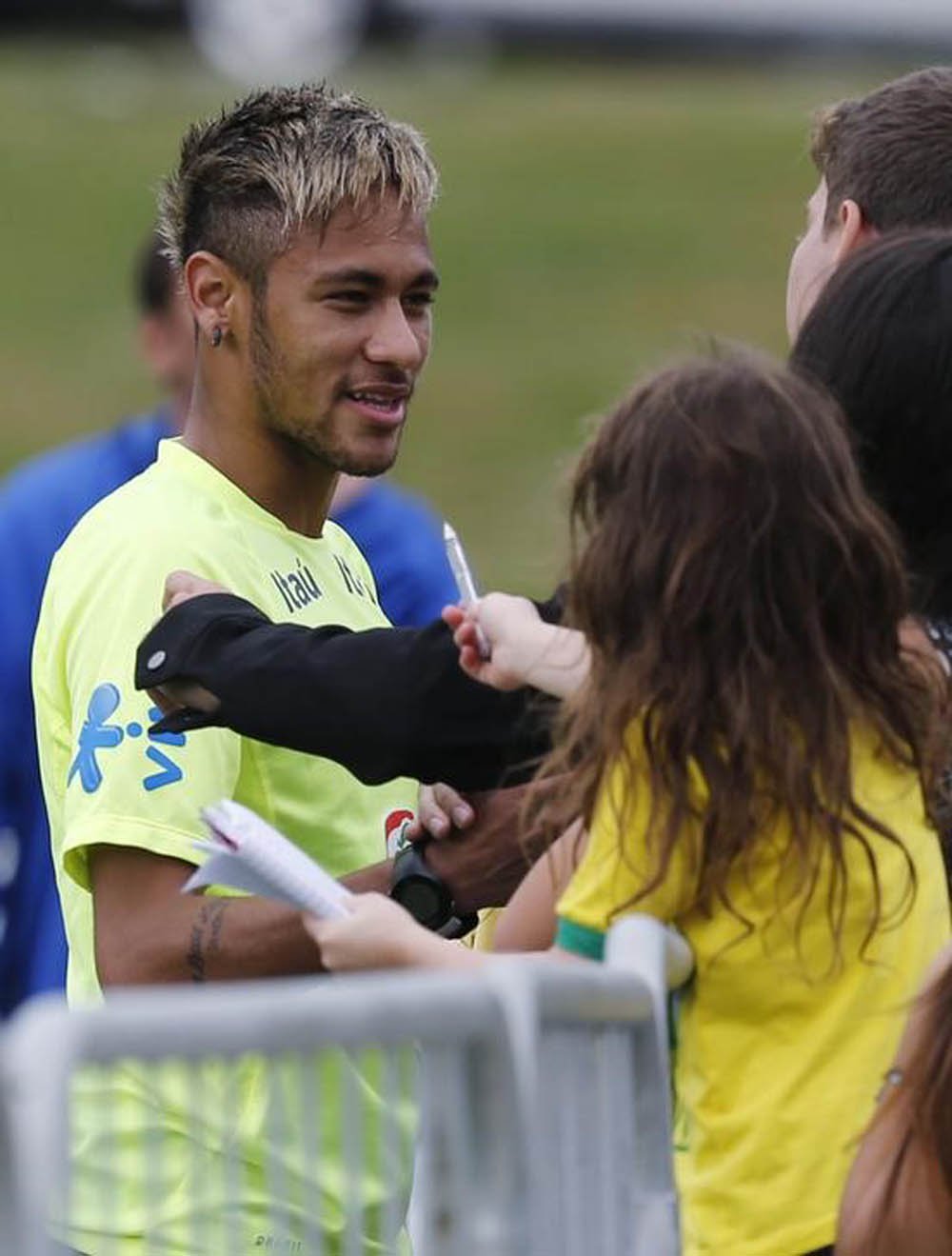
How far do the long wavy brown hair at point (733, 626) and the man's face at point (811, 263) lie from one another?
0.81 metres

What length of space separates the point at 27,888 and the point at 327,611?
5.24ft

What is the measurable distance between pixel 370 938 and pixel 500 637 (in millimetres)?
412

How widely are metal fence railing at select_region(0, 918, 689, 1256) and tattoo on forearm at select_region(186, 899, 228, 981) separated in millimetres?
470

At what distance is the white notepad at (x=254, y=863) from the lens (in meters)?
2.56

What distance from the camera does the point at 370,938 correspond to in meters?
2.63

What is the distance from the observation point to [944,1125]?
8.44 feet

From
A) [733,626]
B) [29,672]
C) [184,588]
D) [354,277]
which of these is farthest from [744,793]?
[29,672]

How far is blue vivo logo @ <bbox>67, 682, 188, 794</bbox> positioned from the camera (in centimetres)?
323

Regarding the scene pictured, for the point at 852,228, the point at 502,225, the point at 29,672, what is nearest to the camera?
the point at 852,228

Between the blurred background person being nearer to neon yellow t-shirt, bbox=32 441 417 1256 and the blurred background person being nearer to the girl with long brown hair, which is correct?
neon yellow t-shirt, bbox=32 441 417 1256

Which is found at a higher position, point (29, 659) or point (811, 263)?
point (811, 263)

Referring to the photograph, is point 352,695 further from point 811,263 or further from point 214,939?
point 811,263

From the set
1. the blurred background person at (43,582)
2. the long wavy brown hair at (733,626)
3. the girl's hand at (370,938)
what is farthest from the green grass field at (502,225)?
the girl's hand at (370,938)

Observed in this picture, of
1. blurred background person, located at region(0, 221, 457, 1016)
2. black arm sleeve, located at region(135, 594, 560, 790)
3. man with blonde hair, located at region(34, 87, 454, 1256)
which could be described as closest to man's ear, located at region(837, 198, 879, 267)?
man with blonde hair, located at region(34, 87, 454, 1256)
